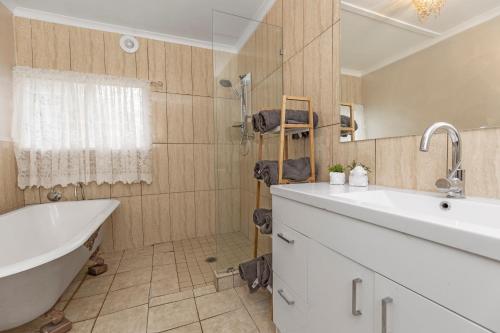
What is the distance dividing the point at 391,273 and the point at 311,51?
147 cm

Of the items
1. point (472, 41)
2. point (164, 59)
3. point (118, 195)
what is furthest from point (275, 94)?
point (118, 195)

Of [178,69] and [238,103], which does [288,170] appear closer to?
[238,103]

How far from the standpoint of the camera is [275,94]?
2021 mm

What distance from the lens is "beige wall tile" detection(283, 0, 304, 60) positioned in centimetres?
170

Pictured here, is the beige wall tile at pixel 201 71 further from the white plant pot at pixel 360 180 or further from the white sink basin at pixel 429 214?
the white plant pot at pixel 360 180

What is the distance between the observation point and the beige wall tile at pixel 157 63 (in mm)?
2721

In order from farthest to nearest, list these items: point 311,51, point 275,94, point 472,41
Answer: point 275,94 → point 311,51 → point 472,41

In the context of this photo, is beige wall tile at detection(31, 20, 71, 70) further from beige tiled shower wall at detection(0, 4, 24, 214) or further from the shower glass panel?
the shower glass panel

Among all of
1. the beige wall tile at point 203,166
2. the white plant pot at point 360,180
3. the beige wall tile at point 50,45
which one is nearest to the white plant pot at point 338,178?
the white plant pot at point 360,180

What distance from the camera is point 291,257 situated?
1.08m

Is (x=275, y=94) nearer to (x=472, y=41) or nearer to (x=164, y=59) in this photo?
(x=472, y=41)

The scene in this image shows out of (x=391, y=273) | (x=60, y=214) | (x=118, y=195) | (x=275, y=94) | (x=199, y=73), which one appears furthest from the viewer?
(x=199, y=73)

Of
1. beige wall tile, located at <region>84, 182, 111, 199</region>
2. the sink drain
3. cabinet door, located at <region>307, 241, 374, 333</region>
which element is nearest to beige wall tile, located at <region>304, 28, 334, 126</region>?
the sink drain

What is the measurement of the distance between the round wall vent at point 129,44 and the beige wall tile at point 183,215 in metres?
1.77
